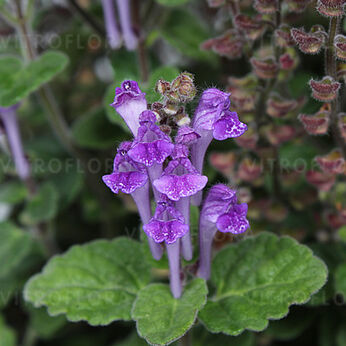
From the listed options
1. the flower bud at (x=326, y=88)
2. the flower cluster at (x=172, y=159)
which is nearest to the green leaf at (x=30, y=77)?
the flower cluster at (x=172, y=159)

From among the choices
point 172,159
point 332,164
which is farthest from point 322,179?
point 172,159

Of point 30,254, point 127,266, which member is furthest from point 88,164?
point 127,266

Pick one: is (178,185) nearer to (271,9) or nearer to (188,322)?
(188,322)

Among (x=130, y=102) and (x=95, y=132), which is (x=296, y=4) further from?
(x=95, y=132)

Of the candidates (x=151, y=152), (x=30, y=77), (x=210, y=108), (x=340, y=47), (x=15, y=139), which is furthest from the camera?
(x=15, y=139)

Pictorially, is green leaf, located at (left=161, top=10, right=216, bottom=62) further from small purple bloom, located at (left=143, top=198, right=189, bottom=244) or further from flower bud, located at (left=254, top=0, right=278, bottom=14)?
small purple bloom, located at (left=143, top=198, right=189, bottom=244)

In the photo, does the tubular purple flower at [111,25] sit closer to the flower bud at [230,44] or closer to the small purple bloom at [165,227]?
the flower bud at [230,44]
